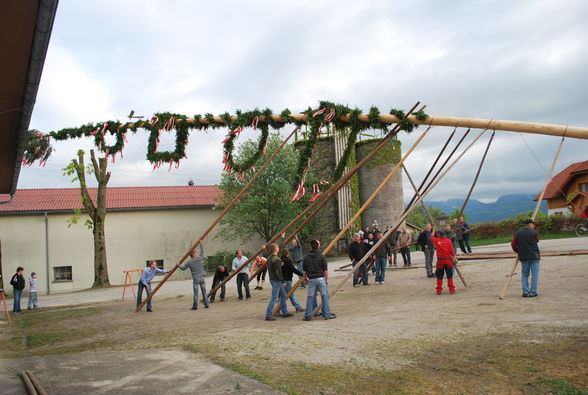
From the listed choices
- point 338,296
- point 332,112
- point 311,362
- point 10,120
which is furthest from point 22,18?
point 338,296

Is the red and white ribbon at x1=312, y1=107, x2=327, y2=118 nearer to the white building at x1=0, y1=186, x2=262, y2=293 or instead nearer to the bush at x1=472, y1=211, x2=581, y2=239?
the bush at x1=472, y1=211, x2=581, y2=239

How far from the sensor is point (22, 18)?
5898 mm

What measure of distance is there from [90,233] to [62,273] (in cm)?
311

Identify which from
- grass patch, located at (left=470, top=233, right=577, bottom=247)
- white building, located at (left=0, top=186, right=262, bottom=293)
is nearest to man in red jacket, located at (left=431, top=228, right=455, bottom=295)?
grass patch, located at (left=470, top=233, right=577, bottom=247)

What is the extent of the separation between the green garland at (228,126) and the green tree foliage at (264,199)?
67.3 ft

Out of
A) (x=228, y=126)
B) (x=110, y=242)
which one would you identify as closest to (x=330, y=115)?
(x=228, y=126)

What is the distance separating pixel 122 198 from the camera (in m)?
35.7

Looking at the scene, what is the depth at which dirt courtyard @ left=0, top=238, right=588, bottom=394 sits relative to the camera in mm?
6652

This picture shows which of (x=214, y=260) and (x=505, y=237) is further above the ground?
(x=505, y=237)

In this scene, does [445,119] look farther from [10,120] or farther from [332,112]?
[10,120]

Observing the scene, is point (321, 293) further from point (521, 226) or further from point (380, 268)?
point (521, 226)

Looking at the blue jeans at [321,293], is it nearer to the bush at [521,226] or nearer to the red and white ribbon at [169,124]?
the red and white ribbon at [169,124]

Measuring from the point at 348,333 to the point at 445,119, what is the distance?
20.5 ft

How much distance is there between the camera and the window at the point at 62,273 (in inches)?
1282
